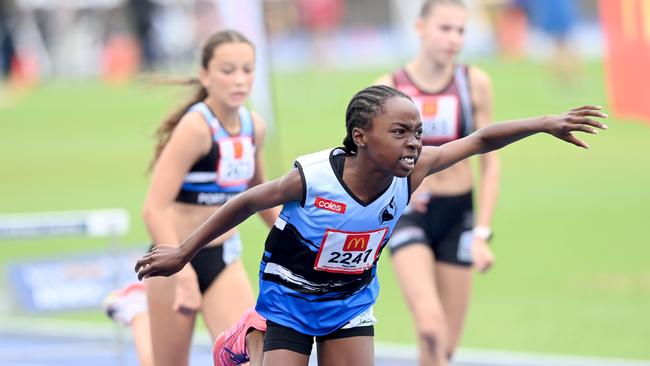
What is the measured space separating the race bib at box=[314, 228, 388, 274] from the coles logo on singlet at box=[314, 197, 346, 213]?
4.0 inches

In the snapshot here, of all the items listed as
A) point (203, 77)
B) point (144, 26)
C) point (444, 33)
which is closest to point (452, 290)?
point (444, 33)

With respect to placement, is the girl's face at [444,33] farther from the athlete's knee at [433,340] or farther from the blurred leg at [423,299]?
the athlete's knee at [433,340]

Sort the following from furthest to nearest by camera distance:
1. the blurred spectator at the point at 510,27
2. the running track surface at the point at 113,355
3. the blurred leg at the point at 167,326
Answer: the blurred spectator at the point at 510,27
the running track surface at the point at 113,355
the blurred leg at the point at 167,326

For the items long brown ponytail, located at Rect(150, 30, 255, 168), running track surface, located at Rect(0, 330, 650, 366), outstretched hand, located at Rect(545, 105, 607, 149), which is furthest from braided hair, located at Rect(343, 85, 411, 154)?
running track surface, located at Rect(0, 330, 650, 366)

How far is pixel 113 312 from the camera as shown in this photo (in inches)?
307

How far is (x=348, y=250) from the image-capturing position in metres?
5.76

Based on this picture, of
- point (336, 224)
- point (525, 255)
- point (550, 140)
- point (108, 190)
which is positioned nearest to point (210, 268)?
point (336, 224)

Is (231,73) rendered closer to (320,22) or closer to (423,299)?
(423,299)

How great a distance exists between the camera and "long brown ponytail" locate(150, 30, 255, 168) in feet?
23.4

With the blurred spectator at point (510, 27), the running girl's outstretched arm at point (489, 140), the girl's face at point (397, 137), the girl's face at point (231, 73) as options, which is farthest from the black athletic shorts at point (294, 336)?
the blurred spectator at point (510, 27)

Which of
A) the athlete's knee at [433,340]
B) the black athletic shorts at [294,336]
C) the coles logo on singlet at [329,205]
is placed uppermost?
the coles logo on singlet at [329,205]

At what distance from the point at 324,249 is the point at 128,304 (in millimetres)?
2345

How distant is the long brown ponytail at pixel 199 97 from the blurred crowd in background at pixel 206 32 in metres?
26.5

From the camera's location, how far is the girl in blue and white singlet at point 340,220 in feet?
18.2
